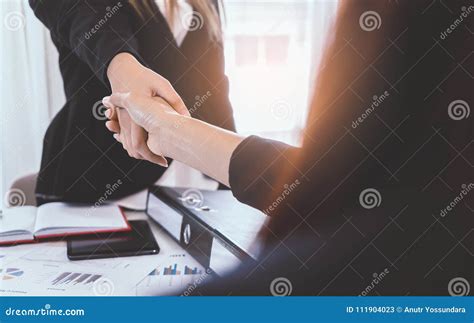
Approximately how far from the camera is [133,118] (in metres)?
1.08

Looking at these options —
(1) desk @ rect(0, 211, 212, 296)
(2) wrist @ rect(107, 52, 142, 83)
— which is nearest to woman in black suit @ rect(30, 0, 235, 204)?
(2) wrist @ rect(107, 52, 142, 83)

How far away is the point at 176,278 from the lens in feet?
3.13

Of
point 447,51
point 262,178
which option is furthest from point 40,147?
point 447,51

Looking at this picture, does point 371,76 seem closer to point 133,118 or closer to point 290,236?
point 290,236

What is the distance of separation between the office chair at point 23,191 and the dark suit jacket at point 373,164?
0.43 metres
